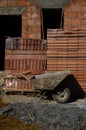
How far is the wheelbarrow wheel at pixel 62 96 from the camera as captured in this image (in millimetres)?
11969

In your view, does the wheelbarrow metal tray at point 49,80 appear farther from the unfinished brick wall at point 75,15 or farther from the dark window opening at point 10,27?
the dark window opening at point 10,27

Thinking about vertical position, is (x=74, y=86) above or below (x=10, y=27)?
below

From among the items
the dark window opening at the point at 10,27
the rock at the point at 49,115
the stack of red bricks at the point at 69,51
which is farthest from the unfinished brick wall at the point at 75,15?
the dark window opening at the point at 10,27

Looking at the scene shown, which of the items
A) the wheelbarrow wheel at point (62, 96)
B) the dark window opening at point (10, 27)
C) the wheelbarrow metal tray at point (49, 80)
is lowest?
the wheelbarrow wheel at point (62, 96)

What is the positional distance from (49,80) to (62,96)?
0.74 m

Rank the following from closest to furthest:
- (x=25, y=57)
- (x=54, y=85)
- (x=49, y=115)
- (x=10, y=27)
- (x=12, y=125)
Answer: (x=12, y=125) < (x=49, y=115) < (x=54, y=85) < (x=25, y=57) < (x=10, y=27)

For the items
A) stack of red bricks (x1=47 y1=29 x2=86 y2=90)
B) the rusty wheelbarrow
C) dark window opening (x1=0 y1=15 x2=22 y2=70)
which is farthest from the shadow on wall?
dark window opening (x1=0 y1=15 x2=22 y2=70)

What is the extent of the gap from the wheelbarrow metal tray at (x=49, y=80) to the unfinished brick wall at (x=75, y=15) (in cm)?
236

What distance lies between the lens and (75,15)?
13.7 metres

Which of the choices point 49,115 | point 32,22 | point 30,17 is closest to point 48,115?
point 49,115

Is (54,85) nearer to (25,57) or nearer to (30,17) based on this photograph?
(25,57)

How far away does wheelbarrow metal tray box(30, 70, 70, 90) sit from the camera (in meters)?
11.7

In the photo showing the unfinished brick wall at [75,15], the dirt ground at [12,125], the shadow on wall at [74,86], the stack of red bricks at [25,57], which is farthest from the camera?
the unfinished brick wall at [75,15]

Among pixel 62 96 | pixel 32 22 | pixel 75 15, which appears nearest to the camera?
pixel 62 96
